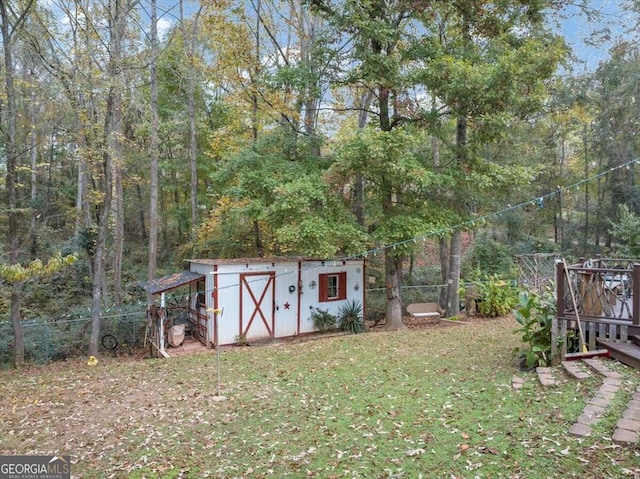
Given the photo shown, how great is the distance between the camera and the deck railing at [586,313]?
4984 millimetres

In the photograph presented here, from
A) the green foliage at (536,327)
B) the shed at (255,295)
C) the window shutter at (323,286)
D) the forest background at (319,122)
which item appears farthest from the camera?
the window shutter at (323,286)

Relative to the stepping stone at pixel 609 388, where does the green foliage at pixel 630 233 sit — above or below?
above

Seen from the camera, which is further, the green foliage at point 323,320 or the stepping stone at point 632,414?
the green foliage at point 323,320

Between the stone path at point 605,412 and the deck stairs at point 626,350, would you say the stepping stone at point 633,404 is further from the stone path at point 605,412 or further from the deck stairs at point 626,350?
the deck stairs at point 626,350

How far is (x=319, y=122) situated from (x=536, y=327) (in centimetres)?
1148

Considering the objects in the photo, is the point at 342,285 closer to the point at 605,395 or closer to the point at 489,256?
the point at 605,395

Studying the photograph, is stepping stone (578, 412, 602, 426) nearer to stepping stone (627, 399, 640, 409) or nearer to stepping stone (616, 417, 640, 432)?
stepping stone (616, 417, 640, 432)

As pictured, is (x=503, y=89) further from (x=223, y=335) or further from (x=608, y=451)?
(x=223, y=335)

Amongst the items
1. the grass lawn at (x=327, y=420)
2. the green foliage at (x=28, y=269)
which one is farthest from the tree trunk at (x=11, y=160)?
the green foliage at (x=28, y=269)

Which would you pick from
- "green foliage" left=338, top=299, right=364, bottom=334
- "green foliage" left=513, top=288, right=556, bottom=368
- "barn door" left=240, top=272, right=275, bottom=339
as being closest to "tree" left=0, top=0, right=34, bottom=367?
"barn door" left=240, top=272, right=275, bottom=339

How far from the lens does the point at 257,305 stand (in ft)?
32.9

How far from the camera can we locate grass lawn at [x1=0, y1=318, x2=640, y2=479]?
3109mm

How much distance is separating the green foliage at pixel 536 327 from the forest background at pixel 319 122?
11.1 feet

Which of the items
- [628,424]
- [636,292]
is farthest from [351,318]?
[628,424]
